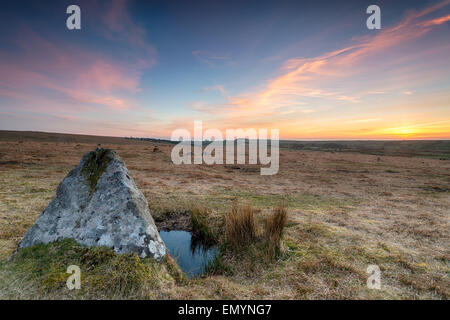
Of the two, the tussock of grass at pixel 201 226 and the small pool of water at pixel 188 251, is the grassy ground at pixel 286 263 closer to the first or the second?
the tussock of grass at pixel 201 226

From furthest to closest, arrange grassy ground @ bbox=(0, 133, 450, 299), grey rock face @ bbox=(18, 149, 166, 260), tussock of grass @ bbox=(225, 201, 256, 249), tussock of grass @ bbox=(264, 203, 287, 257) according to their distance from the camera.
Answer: tussock of grass @ bbox=(225, 201, 256, 249) → tussock of grass @ bbox=(264, 203, 287, 257) → grey rock face @ bbox=(18, 149, 166, 260) → grassy ground @ bbox=(0, 133, 450, 299)

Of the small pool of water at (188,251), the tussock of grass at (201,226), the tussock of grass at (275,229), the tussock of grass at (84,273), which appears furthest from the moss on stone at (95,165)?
the tussock of grass at (275,229)

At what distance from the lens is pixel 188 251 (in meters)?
6.54

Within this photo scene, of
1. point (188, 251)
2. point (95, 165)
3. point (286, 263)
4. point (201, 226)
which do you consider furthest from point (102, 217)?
point (286, 263)

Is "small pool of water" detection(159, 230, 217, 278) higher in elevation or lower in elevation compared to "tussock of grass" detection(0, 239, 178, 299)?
lower

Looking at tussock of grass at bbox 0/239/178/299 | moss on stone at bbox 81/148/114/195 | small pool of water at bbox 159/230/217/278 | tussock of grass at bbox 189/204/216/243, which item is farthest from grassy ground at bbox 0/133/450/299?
moss on stone at bbox 81/148/114/195

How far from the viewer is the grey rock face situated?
14.5 feet

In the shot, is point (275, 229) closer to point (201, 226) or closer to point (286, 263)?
point (286, 263)

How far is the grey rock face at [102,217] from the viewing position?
4414mm

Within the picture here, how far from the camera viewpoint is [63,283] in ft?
12.0

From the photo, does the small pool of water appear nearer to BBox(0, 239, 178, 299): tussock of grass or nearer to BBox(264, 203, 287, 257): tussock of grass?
BBox(0, 239, 178, 299): tussock of grass

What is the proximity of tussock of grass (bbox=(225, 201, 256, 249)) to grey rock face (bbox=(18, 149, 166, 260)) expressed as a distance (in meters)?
1.97
